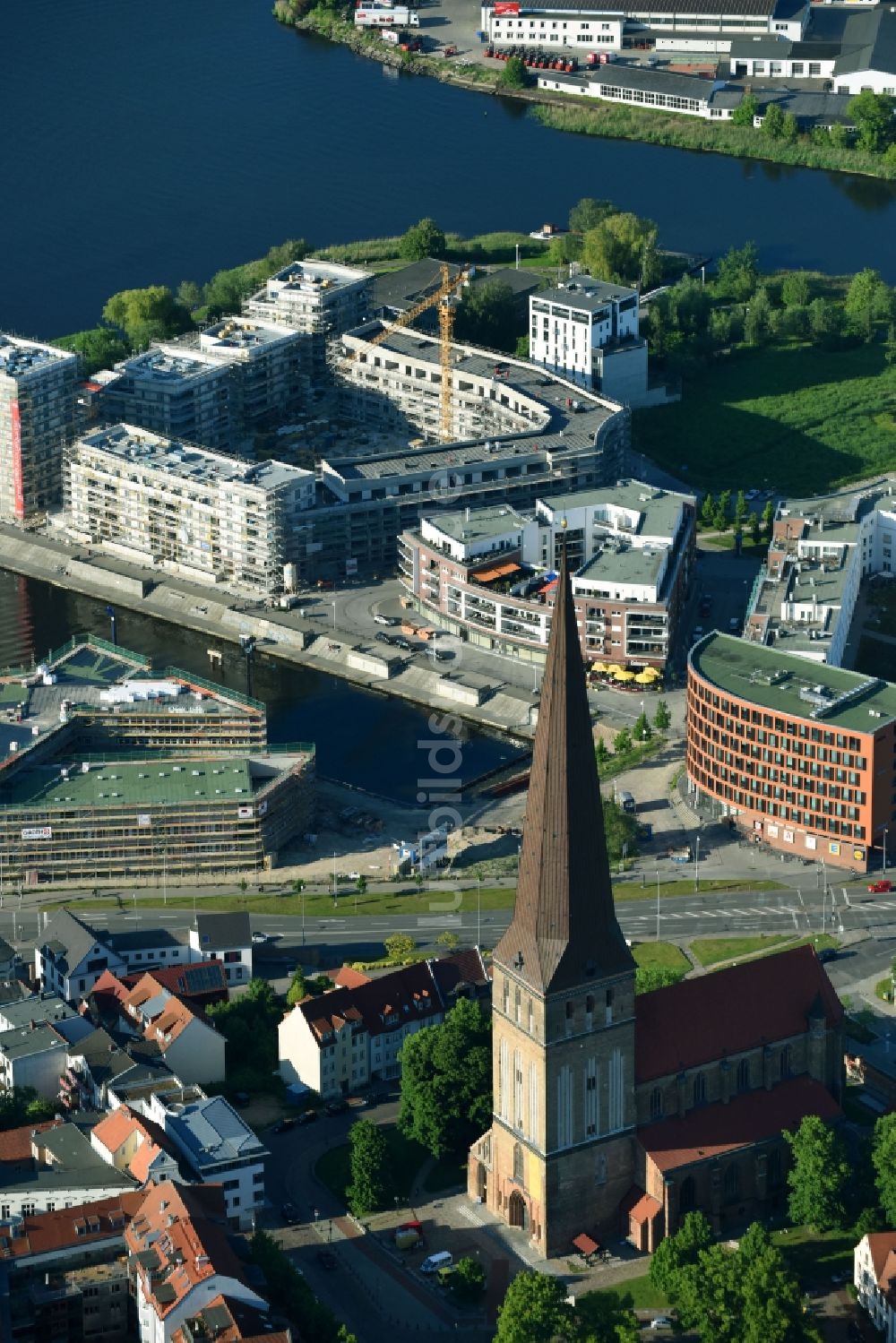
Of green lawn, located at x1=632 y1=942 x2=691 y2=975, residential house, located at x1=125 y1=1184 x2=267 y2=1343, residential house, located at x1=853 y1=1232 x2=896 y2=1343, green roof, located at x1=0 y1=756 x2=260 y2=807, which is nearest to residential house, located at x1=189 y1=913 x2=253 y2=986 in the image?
green roof, located at x1=0 y1=756 x2=260 y2=807

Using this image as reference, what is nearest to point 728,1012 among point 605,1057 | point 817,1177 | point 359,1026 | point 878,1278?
point 605,1057

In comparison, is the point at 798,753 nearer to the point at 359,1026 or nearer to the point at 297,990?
the point at 297,990

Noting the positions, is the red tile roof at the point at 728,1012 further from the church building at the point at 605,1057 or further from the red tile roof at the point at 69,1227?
the red tile roof at the point at 69,1227

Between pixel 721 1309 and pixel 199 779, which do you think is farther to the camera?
pixel 199 779

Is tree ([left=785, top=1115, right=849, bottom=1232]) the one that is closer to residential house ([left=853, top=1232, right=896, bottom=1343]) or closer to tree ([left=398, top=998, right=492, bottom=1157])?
residential house ([left=853, top=1232, right=896, bottom=1343])

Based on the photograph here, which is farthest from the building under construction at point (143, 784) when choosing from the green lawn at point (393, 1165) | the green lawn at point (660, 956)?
the green lawn at point (393, 1165)

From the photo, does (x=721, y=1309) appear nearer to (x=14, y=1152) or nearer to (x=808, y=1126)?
(x=808, y=1126)

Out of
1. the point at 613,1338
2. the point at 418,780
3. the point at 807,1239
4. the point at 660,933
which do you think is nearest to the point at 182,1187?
the point at 613,1338
